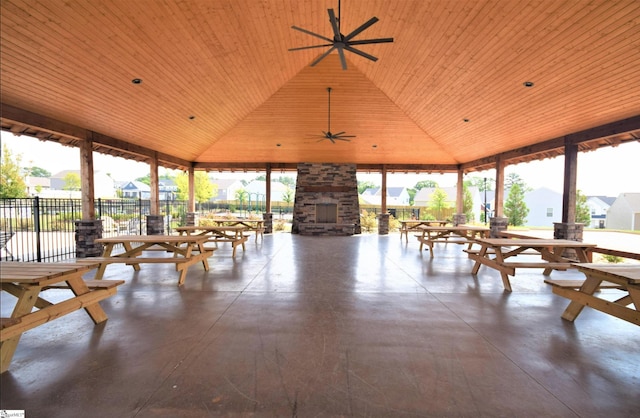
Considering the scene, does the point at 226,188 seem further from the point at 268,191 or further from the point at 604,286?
the point at 604,286

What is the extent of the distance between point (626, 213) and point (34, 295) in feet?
119

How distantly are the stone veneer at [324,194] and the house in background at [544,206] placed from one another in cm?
2259

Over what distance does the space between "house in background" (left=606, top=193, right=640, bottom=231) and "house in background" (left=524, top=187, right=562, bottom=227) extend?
12.8 ft

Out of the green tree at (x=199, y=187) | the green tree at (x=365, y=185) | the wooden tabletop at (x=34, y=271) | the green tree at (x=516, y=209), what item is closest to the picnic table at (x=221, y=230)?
the wooden tabletop at (x=34, y=271)

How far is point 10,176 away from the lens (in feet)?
53.4

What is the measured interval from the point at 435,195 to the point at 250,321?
855 inches

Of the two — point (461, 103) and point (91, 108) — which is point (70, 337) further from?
point (461, 103)

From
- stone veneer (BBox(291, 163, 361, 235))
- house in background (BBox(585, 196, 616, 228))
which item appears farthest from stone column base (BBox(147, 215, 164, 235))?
house in background (BBox(585, 196, 616, 228))

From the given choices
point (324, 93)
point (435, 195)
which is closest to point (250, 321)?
point (324, 93)

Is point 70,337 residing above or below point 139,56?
below

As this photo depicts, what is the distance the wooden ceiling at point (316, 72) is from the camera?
4242 mm

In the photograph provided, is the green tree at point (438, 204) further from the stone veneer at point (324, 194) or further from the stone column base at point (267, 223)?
the stone column base at point (267, 223)

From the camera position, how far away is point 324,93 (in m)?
8.55

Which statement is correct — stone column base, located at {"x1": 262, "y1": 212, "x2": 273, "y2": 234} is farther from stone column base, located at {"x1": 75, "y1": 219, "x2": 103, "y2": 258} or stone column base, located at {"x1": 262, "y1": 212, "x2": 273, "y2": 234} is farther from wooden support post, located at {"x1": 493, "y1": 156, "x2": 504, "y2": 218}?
wooden support post, located at {"x1": 493, "y1": 156, "x2": 504, "y2": 218}
